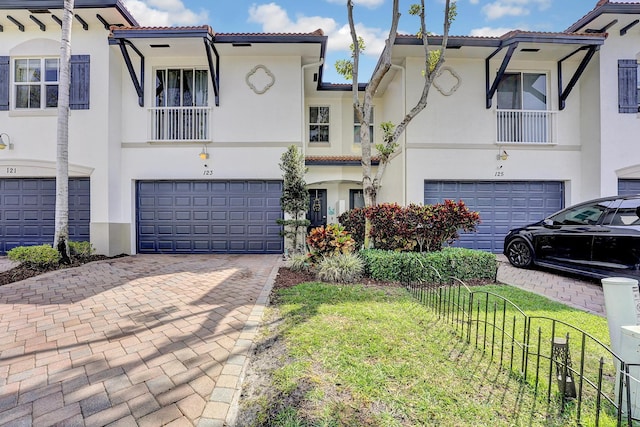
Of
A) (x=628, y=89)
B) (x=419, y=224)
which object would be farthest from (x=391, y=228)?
(x=628, y=89)

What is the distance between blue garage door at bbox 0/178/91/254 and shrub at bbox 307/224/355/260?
7.84 m

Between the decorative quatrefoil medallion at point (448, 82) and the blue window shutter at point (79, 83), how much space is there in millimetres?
11121

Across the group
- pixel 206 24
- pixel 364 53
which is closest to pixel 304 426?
pixel 364 53

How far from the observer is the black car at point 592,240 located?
17.4 ft

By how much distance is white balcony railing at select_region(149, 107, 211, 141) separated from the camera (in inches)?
401

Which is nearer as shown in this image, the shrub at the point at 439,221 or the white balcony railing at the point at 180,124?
the shrub at the point at 439,221

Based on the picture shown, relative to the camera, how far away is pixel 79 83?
31.1 ft

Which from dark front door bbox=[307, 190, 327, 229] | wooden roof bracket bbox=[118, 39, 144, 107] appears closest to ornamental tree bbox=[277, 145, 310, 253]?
dark front door bbox=[307, 190, 327, 229]

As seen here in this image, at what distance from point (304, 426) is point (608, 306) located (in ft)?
8.04

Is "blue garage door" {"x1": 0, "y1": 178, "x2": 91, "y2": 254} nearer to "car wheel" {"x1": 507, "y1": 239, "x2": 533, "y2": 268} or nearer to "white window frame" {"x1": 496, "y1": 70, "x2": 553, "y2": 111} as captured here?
"car wheel" {"x1": 507, "y1": 239, "x2": 533, "y2": 268}

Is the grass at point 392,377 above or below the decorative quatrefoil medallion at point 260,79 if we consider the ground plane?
below

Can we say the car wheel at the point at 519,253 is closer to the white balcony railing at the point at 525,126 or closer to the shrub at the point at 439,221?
the shrub at the point at 439,221

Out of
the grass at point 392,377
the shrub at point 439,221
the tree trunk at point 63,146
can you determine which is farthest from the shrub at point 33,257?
the shrub at point 439,221

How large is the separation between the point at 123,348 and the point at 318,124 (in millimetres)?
11202
